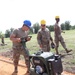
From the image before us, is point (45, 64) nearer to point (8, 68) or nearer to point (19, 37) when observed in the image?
point (19, 37)

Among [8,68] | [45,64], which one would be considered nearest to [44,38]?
[8,68]

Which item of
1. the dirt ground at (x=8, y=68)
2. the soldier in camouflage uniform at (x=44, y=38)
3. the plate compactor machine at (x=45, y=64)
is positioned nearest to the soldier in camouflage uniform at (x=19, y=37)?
the dirt ground at (x=8, y=68)

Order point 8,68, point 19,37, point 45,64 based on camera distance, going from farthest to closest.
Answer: point 8,68
point 19,37
point 45,64

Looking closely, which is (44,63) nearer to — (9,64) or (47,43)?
(47,43)

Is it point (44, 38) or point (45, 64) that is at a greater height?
point (44, 38)

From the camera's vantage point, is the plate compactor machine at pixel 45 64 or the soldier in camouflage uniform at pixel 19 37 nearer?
the plate compactor machine at pixel 45 64

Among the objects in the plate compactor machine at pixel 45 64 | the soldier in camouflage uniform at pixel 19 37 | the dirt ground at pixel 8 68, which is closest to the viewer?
the plate compactor machine at pixel 45 64

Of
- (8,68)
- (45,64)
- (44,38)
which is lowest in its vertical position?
(8,68)

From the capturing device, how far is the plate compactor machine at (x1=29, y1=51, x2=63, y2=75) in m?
4.63

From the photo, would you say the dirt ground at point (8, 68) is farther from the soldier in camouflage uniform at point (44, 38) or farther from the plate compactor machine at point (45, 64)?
the plate compactor machine at point (45, 64)

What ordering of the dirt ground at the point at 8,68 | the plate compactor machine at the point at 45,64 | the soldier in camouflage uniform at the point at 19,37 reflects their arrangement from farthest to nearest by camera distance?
the dirt ground at the point at 8,68 → the soldier in camouflage uniform at the point at 19,37 → the plate compactor machine at the point at 45,64

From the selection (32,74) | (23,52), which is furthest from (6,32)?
(32,74)

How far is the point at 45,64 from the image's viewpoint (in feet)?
15.3

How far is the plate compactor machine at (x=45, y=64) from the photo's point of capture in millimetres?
4633
